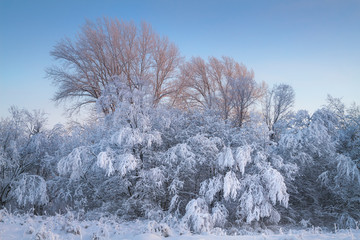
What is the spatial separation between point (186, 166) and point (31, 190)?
6.27m

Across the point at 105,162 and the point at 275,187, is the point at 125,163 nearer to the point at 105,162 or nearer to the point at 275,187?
the point at 105,162

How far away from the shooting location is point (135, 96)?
8961 millimetres

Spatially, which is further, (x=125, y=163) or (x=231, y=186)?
(x=125, y=163)

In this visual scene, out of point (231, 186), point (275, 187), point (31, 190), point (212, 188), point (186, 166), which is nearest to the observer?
point (275, 187)

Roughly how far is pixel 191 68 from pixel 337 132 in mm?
13626

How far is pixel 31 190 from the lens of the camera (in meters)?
8.91

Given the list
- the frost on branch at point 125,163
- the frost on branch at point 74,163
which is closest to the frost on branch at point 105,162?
the frost on branch at point 125,163

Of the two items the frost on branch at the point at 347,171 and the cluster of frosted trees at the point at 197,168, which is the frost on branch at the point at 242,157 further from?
the frost on branch at the point at 347,171

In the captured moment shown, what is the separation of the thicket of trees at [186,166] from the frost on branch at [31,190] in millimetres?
42

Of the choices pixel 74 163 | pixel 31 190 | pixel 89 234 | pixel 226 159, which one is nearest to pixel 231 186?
pixel 226 159

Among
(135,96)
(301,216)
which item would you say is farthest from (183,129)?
(301,216)

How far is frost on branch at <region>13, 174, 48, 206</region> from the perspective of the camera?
8742mm

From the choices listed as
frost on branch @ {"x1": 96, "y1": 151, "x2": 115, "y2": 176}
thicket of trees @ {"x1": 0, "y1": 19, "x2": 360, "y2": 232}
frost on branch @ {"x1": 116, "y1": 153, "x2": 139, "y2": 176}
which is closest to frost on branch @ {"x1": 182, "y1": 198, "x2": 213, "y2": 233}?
thicket of trees @ {"x1": 0, "y1": 19, "x2": 360, "y2": 232}

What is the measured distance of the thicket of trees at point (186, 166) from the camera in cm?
781
